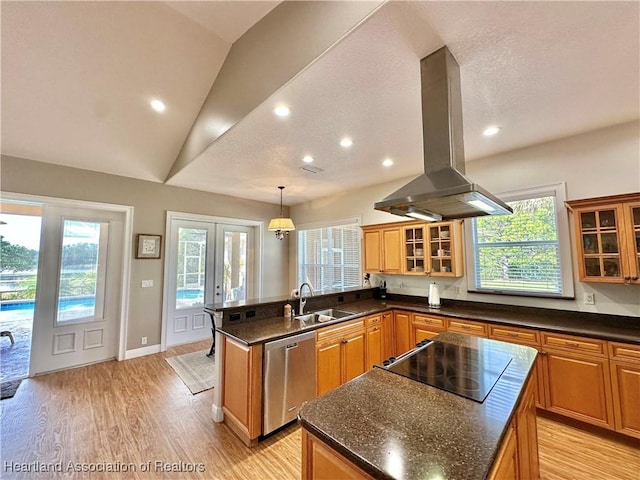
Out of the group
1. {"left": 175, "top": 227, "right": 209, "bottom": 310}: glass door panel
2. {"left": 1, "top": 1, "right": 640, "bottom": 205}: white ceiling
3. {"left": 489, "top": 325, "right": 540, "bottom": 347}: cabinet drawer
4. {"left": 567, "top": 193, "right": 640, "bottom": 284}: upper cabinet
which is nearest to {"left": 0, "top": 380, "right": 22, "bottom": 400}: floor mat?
{"left": 175, "top": 227, "right": 209, "bottom": 310}: glass door panel

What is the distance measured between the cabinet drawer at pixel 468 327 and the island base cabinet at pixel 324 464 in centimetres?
253

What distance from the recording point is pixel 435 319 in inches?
129

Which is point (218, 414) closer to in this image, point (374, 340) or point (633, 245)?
point (374, 340)

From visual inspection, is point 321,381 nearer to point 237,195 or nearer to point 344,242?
point 344,242

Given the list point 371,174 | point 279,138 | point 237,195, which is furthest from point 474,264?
point 237,195

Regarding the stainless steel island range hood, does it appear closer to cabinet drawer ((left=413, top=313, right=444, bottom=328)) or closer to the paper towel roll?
cabinet drawer ((left=413, top=313, right=444, bottom=328))

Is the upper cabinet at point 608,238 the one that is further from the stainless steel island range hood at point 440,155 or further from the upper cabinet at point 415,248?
the stainless steel island range hood at point 440,155

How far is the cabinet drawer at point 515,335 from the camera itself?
2609mm

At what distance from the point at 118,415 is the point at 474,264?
4341 mm


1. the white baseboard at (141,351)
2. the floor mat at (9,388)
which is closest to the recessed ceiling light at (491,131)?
the white baseboard at (141,351)

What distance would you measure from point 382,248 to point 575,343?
2.38 meters

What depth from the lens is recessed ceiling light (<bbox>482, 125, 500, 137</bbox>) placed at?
2.77 m

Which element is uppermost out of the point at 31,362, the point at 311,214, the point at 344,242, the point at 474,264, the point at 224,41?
the point at 224,41
